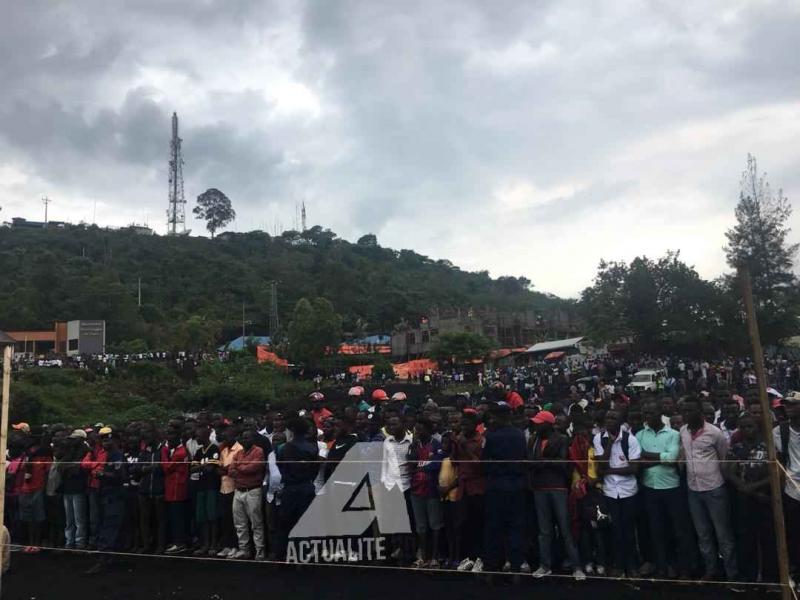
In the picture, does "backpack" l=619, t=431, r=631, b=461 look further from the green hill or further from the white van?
the green hill

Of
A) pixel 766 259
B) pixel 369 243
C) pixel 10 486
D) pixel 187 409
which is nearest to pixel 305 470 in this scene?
pixel 10 486

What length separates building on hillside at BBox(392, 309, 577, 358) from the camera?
6706 centimetres

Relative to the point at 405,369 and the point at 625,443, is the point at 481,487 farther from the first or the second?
the point at 405,369

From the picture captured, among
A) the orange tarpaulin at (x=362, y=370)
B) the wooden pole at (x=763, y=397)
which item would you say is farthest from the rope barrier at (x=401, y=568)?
the orange tarpaulin at (x=362, y=370)

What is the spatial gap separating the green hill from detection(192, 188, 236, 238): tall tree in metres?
7.27

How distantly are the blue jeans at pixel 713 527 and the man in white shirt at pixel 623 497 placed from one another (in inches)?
22.3

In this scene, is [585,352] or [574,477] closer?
[574,477]

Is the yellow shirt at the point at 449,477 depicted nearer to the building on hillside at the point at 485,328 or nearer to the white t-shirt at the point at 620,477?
the white t-shirt at the point at 620,477

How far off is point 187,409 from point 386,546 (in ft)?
90.2

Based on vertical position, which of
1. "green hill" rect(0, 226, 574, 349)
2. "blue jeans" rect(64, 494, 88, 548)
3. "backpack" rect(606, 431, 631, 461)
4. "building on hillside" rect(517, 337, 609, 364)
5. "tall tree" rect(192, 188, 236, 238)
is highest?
"tall tree" rect(192, 188, 236, 238)

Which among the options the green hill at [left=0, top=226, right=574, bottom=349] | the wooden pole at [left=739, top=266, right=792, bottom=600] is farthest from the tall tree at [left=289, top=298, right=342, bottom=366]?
the wooden pole at [left=739, top=266, right=792, bottom=600]

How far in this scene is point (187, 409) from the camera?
107 feet

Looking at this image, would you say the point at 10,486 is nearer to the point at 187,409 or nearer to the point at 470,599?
the point at 470,599

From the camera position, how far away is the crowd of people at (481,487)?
611cm
